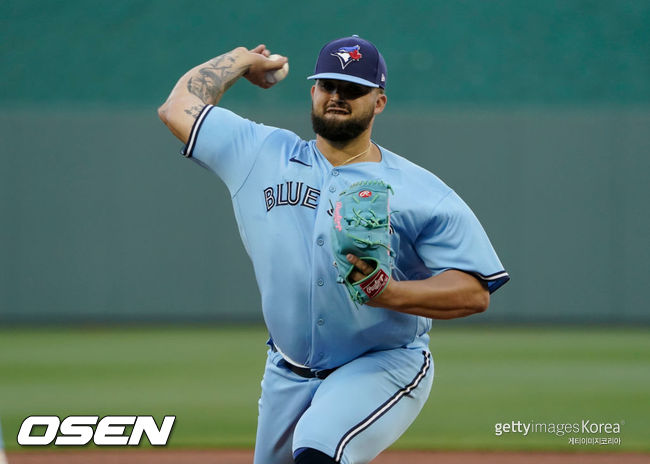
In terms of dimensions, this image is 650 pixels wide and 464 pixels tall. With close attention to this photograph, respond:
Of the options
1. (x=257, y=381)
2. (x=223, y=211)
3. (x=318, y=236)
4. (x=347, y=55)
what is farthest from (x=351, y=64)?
(x=223, y=211)

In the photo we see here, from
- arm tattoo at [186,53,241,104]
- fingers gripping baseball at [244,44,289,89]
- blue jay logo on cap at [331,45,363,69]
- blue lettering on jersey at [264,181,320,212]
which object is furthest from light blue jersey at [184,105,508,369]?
fingers gripping baseball at [244,44,289,89]

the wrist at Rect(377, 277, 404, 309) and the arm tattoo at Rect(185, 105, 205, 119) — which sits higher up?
the arm tattoo at Rect(185, 105, 205, 119)

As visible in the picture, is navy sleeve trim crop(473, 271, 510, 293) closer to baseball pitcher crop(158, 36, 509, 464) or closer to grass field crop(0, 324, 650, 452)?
baseball pitcher crop(158, 36, 509, 464)

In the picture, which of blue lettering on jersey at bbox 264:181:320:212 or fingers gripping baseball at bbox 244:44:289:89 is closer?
blue lettering on jersey at bbox 264:181:320:212

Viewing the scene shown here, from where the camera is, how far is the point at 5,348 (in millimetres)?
12609

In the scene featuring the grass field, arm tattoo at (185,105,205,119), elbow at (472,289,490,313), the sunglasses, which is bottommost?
the grass field

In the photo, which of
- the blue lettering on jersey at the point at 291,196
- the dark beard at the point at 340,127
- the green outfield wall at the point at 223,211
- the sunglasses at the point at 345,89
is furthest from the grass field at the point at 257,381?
the sunglasses at the point at 345,89

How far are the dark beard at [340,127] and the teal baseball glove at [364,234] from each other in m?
0.51

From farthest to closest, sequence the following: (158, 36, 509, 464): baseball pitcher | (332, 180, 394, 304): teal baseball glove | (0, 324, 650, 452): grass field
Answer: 1. (0, 324, 650, 452): grass field
2. (158, 36, 509, 464): baseball pitcher
3. (332, 180, 394, 304): teal baseball glove

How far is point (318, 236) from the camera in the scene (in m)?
3.81

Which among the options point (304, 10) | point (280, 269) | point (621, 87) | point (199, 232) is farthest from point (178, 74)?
point (280, 269)

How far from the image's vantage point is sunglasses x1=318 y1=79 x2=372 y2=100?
3.93 metres

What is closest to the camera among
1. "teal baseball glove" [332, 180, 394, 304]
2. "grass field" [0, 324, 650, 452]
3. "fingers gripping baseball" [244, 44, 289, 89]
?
"teal baseball glove" [332, 180, 394, 304]

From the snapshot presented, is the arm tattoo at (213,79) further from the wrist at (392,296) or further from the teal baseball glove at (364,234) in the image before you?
the wrist at (392,296)
